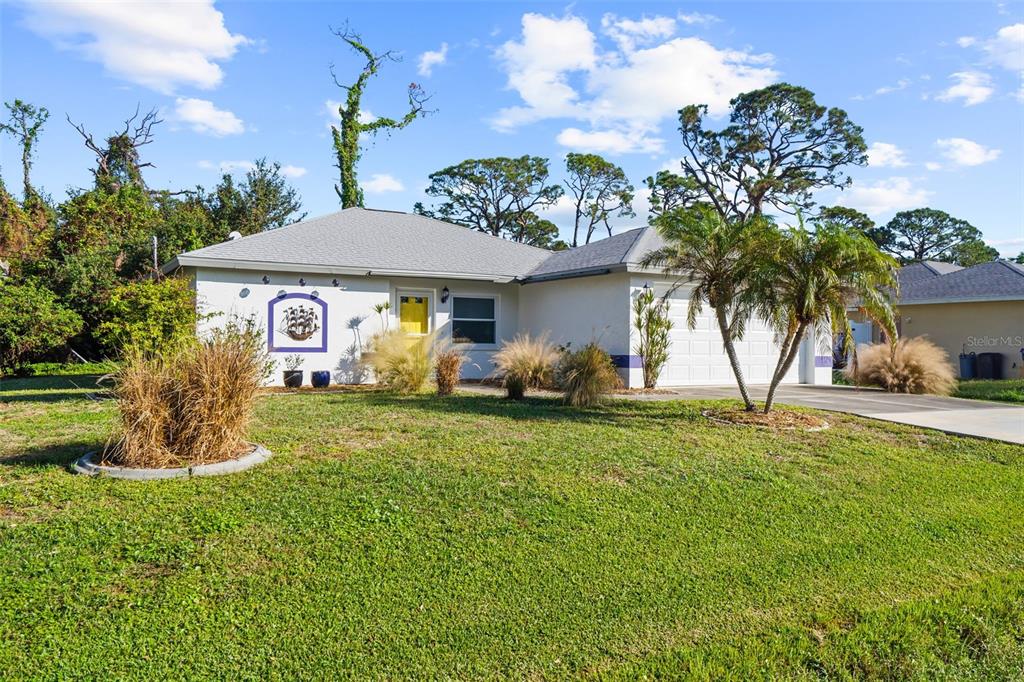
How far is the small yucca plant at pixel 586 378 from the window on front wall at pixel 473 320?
5.71 meters

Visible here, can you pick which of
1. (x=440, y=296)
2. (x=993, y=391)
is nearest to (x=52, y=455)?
(x=440, y=296)

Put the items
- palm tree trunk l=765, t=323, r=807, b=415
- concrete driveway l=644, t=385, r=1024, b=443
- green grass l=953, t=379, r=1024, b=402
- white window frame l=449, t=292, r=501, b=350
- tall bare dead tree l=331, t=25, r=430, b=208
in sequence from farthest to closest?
tall bare dead tree l=331, t=25, r=430, b=208
white window frame l=449, t=292, r=501, b=350
green grass l=953, t=379, r=1024, b=402
palm tree trunk l=765, t=323, r=807, b=415
concrete driveway l=644, t=385, r=1024, b=443

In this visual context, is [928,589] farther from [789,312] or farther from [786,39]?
[786,39]

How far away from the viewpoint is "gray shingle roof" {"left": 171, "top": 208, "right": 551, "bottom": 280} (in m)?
13.9

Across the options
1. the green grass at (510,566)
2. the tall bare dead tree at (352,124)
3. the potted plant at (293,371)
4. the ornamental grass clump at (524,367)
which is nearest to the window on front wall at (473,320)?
the ornamental grass clump at (524,367)

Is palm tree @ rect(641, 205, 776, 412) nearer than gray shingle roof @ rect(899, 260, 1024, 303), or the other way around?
palm tree @ rect(641, 205, 776, 412)

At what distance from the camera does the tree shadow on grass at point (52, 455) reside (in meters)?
5.70

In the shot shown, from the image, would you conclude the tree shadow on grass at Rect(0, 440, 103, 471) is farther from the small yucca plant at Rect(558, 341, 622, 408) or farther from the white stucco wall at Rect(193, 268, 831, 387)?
the small yucca plant at Rect(558, 341, 622, 408)

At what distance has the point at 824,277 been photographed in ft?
28.4

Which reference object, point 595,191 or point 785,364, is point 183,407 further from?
point 595,191

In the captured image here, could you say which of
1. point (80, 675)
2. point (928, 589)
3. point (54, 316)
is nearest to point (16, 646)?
point (80, 675)

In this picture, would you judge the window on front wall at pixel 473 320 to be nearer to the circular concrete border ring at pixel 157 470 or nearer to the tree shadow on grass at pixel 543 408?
the tree shadow on grass at pixel 543 408

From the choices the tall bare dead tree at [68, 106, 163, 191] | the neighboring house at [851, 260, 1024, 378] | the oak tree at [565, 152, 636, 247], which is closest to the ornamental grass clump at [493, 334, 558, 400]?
the neighboring house at [851, 260, 1024, 378]

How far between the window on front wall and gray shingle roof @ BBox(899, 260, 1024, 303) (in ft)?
42.6
